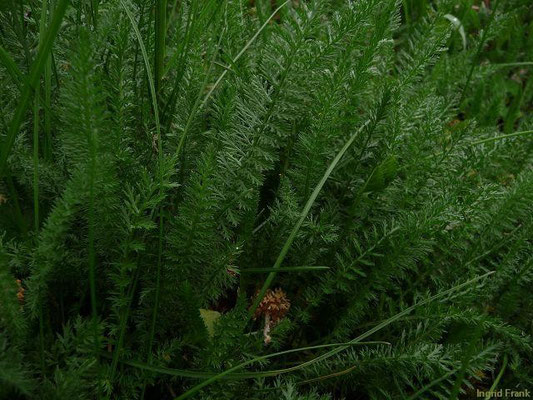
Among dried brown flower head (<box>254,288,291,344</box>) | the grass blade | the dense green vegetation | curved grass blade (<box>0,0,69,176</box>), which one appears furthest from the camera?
dried brown flower head (<box>254,288,291,344</box>)

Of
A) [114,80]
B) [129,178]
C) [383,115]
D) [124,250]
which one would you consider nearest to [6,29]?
[114,80]

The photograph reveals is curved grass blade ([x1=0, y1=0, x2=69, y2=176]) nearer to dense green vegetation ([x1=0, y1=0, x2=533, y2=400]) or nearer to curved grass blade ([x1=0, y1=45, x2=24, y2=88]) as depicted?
dense green vegetation ([x1=0, y1=0, x2=533, y2=400])

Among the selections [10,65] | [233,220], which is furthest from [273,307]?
[10,65]

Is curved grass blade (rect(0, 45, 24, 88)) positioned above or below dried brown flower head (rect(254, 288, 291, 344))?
above

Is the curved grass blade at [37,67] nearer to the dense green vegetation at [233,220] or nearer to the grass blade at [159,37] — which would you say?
the dense green vegetation at [233,220]

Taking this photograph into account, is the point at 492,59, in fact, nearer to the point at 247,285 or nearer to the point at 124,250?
the point at 247,285

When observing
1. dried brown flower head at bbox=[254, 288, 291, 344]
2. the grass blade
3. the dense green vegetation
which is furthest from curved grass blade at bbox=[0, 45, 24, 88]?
dried brown flower head at bbox=[254, 288, 291, 344]

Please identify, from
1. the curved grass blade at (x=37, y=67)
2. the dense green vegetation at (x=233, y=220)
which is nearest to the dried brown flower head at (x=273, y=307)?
the dense green vegetation at (x=233, y=220)

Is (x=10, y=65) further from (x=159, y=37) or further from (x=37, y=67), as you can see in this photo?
(x=159, y=37)
